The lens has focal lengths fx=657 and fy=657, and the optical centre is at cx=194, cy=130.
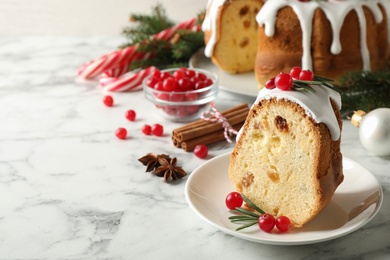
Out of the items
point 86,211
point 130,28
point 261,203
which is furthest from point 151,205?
point 130,28

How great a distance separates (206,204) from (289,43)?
3.04ft

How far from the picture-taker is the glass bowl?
229cm

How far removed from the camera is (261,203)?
1.65 m

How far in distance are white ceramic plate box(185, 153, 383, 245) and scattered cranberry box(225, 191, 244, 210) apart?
0.06 ft

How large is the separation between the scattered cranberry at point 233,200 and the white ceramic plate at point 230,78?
0.76 m

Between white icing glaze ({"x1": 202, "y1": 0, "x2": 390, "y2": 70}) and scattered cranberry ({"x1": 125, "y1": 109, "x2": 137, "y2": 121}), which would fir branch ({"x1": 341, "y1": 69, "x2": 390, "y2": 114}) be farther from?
scattered cranberry ({"x1": 125, "y1": 109, "x2": 137, "y2": 121})

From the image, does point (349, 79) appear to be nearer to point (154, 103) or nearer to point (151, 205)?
point (154, 103)

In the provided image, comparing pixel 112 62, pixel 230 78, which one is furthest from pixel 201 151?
pixel 112 62

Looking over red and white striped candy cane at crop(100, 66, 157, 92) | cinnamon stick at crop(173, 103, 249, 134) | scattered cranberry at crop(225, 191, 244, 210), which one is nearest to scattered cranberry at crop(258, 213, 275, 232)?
scattered cranberry at crop(225, 191, 244, 210)

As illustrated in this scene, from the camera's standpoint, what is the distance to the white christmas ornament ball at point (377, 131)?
6.45 ft

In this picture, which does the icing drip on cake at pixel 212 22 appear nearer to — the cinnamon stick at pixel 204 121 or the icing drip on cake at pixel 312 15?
the icing drip on cake at pixel 312 15

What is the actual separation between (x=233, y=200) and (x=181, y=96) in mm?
726

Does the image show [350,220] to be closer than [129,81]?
Yes

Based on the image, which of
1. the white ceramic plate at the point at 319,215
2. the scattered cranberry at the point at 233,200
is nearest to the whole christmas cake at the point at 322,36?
the white ceramic plate at the point at 319,215
